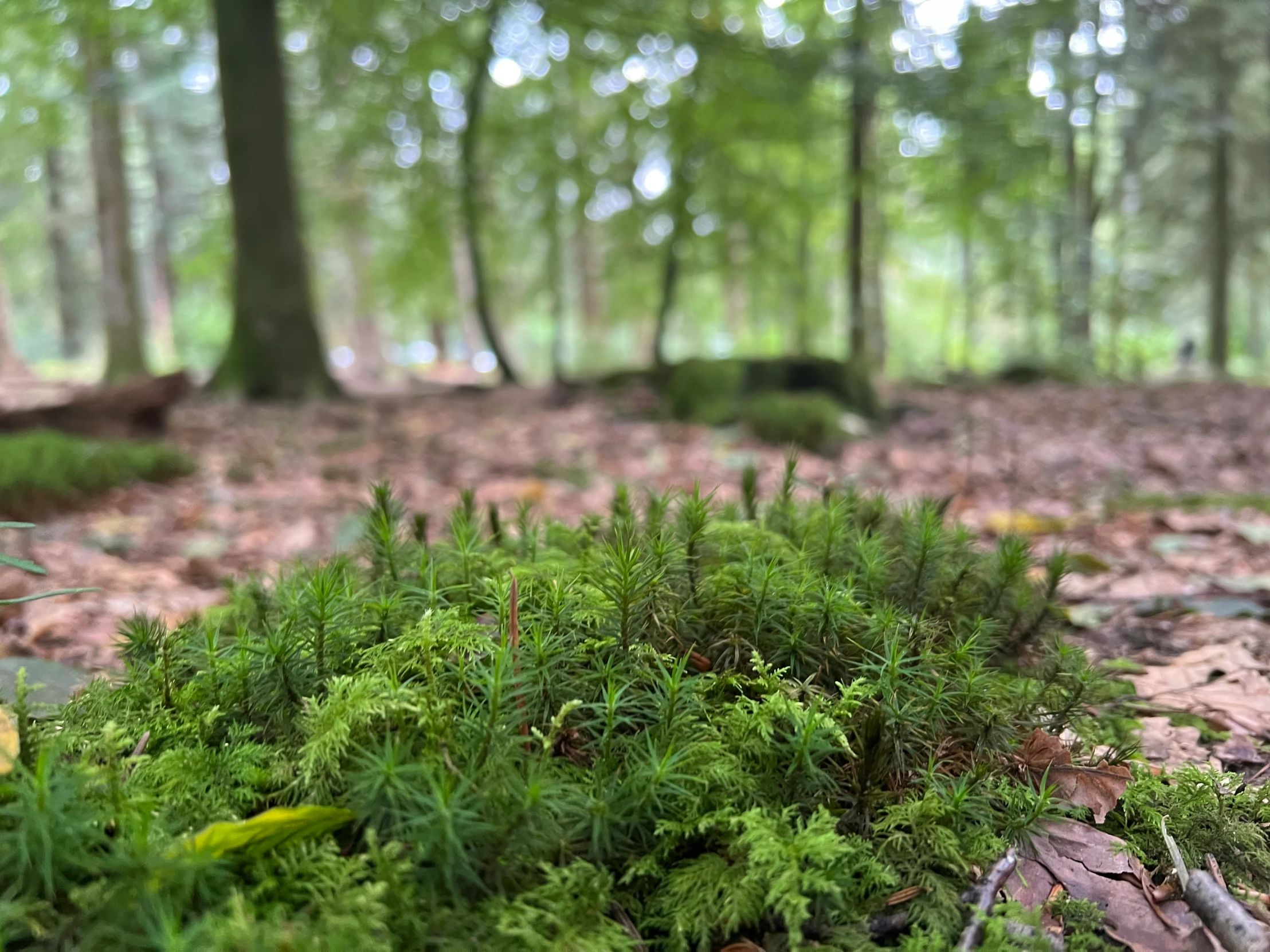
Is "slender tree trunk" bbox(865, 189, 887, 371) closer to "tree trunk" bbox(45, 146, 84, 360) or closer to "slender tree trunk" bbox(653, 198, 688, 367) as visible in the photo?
"slender tree trunk" bbox(653, 198, 688, 367)

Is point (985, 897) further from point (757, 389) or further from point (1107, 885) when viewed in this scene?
point (757, 389)

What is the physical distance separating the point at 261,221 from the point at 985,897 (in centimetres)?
816

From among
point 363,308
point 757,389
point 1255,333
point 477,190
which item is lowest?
point 757,389

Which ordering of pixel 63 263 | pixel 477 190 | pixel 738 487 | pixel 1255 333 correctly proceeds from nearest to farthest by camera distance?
1. pixel 738 487
2. pixel 477 190
3. pixel 1255 333
4. pixel 63 263

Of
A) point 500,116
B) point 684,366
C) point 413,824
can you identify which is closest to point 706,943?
point 413,824

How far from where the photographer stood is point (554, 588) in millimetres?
1327

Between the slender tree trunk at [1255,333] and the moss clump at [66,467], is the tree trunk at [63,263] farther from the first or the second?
the slender tree trunk at [1255,333]

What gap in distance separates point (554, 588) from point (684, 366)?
20.4 ft

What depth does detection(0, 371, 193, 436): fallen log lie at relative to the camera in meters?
4.95

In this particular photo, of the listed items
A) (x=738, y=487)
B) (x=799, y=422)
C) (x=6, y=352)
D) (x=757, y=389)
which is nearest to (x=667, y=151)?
(x=757, y=389)

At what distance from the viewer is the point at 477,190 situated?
1020 centimetres

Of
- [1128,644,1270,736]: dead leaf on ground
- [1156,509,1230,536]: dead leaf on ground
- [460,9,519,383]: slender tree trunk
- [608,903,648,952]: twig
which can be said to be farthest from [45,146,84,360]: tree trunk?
[1128,644,1270,736]: dead leaf on ground

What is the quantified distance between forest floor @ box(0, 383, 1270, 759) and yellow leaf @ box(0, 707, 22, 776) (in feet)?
2.03

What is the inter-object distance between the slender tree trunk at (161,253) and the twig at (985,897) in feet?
71.9
